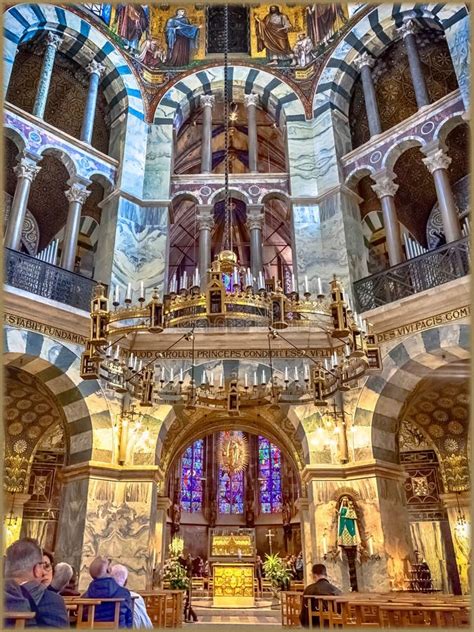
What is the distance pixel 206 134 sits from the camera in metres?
13.1

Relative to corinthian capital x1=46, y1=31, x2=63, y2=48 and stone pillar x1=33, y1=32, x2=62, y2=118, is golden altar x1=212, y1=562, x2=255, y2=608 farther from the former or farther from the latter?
corinthian capital x1=46, y1=31, x2=63, y2=48

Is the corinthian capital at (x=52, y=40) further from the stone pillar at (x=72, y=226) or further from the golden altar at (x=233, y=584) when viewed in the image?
the golden altar at (x=233, y=584)

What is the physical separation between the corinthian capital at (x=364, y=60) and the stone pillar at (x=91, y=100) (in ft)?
19.9

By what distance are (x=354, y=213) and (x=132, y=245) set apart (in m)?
4.79

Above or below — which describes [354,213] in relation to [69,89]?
below

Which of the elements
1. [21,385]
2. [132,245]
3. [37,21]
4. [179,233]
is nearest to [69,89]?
[37,21]

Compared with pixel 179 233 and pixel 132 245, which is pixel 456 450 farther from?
pixel 179 233

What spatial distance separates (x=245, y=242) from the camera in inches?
739

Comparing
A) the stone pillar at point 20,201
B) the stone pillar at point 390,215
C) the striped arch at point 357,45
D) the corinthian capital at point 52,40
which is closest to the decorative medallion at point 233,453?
the stone pillar at point 390,215

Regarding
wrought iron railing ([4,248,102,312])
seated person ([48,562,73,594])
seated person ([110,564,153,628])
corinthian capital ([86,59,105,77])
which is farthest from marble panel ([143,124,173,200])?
seated person ([48,562,73,594])

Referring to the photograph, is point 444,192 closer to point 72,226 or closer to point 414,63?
point 414,63

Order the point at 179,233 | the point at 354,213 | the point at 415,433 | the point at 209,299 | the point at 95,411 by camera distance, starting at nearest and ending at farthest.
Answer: the point at 209,299, the point at 95,411, the point at 354,213, the point at 415,433, the point at 179,233

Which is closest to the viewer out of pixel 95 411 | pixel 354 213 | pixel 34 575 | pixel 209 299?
pixel 34 575

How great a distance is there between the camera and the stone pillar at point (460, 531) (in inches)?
454
